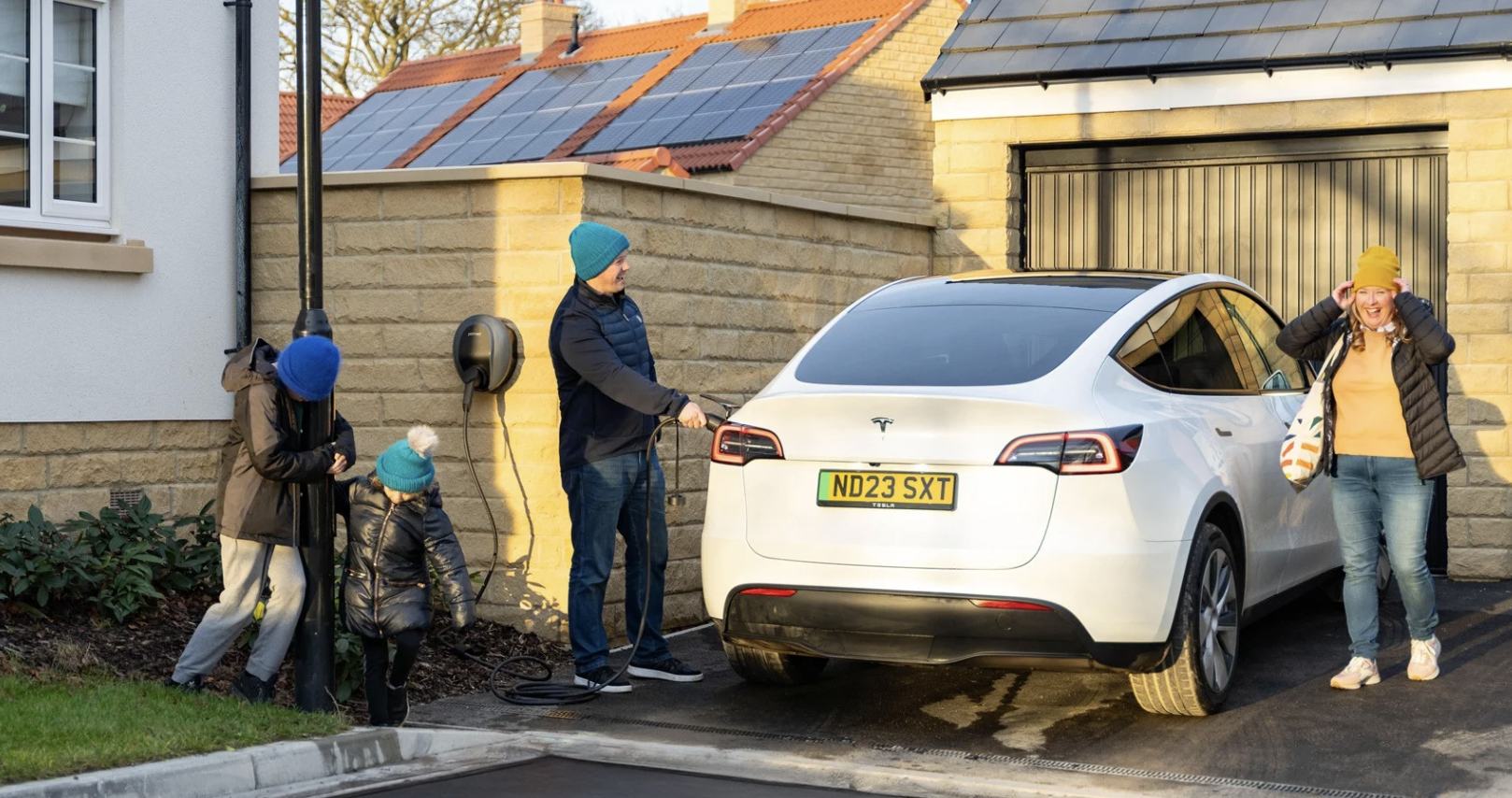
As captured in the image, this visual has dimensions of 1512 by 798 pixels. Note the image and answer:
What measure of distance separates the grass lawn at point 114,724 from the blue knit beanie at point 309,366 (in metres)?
1.16

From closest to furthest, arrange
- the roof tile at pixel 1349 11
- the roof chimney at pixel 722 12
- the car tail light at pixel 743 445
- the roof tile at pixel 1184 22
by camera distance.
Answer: the car tail light at pixel 743 445, the roof tile at pixel 1349 11, the roof tile at pixel 1184 22, the roof chimney at pixel 722 12

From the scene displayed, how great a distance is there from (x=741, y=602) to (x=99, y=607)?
10.2ft

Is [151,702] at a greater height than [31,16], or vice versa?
[31,16]

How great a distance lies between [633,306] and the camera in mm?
7586

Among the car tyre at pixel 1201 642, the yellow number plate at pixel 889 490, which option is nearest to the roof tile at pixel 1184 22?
the car tyre at pixel 1201 642

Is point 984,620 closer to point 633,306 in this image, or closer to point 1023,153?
point 633,306

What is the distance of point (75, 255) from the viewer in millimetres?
8648

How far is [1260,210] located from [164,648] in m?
7.10

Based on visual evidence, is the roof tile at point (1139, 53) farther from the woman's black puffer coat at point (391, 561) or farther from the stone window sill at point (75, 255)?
the woman's black puffer coat at point (391, 561)

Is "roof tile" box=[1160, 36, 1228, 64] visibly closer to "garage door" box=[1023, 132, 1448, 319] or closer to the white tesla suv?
"garage door" box=[1023, 132, 1448, 319]

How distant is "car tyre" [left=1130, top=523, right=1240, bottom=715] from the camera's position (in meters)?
6.32

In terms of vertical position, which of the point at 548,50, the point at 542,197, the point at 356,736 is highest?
the point at 548,50

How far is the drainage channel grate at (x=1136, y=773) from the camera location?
562 cm

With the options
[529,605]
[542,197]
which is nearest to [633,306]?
[542,197]
